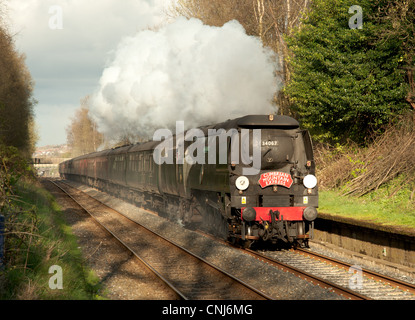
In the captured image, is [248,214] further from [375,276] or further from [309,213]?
[375,276]

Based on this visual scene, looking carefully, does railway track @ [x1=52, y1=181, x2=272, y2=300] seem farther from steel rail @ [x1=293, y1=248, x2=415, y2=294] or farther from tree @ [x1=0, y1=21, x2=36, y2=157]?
tree @ [x1=0, y1=21, x2=36, y2=157]

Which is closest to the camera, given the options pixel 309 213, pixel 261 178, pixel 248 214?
pixel 248 214

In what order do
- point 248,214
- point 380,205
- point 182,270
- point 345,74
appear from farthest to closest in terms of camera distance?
point 345,74 < point 380,205 < point 248,214 < point 182,270

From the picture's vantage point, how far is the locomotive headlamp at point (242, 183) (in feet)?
35.5

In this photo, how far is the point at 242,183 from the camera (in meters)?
10.9

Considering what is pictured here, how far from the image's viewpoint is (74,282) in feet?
27.8

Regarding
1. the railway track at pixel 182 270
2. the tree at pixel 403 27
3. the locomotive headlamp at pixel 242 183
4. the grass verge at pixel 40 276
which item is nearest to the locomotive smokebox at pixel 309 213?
the locomotive headlamp at pixel 242 183

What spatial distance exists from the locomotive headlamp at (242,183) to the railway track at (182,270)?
185cm

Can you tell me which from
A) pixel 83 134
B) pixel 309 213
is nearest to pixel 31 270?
pixel 309 213

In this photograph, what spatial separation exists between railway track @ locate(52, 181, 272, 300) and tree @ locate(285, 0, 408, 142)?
8.63 meters

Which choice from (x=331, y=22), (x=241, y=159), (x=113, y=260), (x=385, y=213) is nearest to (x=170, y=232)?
(x=113, y=260)

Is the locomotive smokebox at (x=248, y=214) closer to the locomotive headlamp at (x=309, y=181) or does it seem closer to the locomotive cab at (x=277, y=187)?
the locomotive cab at (x=277, y=187)

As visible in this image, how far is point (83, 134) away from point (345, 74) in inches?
3245

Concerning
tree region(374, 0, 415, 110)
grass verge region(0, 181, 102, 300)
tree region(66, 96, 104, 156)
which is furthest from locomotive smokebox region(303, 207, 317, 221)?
tree region(66, 96, 104, 156)
